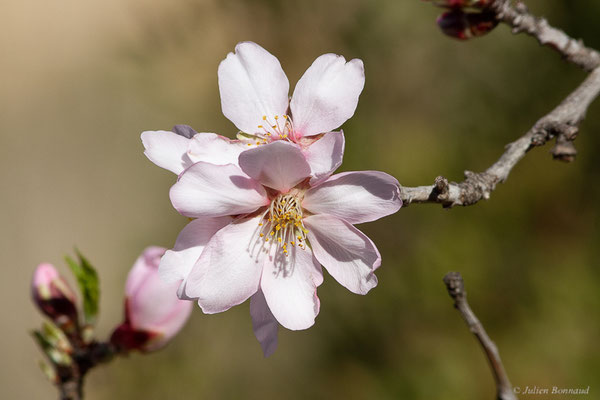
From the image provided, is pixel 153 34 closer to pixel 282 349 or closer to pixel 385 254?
pixel 385 254

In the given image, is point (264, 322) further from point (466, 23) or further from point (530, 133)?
point (466, 23)

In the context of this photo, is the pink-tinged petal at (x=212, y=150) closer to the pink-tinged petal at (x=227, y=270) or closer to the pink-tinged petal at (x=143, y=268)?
the pink-tinged petal at (x=227, y=270)

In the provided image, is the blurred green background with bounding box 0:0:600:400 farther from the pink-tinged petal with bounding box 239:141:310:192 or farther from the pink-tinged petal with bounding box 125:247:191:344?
the pink-tinged petal with bounding box 239:141:310:192

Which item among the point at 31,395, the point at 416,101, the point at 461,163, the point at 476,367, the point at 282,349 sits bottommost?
the point at 31,395

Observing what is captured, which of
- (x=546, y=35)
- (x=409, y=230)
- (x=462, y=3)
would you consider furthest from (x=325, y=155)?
(x=409, y=230)

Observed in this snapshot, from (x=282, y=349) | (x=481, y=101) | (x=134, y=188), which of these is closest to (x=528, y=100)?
(x=481, y=101)

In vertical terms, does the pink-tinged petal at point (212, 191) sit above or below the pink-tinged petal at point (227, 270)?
above

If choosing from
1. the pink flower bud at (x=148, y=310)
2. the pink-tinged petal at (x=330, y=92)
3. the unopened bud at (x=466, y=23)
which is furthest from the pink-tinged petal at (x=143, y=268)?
the unopened bud at (x=466, y=23)
